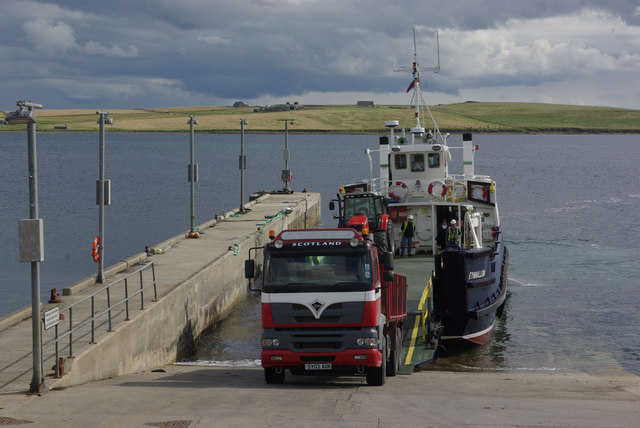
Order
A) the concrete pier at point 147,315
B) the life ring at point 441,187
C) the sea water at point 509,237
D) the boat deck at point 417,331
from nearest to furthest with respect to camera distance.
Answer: the concrete pier at point 147,315, the boat deck at point 417,331, the sea water at point 509,237, the life ring at point 441,187

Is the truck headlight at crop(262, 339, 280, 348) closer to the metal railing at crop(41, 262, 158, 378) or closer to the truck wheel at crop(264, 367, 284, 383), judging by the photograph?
the truck wheel at crop(264, 367, 284, 383)

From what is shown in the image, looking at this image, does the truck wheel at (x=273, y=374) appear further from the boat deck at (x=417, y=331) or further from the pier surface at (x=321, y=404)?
the boat deck at (x=417, y=331)

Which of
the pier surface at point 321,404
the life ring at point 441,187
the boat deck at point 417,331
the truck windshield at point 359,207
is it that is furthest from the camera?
the life ring at point 441,187

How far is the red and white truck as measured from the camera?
14.8m

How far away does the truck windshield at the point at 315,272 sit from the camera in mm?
14867

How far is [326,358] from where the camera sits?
1488 cm

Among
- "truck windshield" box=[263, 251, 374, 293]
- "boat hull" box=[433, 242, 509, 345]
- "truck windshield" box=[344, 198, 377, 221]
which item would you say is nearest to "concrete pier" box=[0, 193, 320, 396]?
"truck windshield" box=[263, 251, 374, 293]

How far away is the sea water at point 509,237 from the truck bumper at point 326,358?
7430 millimetres

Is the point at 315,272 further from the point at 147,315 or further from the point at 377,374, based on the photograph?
the point at 147,315

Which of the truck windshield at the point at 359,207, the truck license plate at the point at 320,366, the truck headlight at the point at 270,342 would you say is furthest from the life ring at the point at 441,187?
the truck headlight at the point at 270,342

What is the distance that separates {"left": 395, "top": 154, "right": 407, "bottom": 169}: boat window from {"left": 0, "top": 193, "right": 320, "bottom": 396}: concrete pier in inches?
265

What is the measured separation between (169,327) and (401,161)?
14598 millimetres

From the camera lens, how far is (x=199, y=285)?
80.3 ft

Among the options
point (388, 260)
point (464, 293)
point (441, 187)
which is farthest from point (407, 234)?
point (388, 260)
